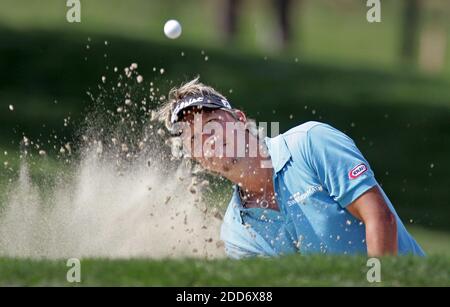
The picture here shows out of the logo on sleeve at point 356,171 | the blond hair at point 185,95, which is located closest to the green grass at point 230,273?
the logo on sleeve at point 356,171

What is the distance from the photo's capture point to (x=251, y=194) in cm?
614

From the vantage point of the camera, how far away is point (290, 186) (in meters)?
5.99

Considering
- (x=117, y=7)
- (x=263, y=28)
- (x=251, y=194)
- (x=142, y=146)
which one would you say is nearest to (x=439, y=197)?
(x=142, y=146)

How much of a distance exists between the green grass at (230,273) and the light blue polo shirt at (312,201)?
1.59 feet

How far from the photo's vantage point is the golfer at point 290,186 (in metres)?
5.76

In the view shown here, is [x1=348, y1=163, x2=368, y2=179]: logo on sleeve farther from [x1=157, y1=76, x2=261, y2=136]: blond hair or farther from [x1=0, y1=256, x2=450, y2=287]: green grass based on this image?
[x1=157, y1=76, x2=261, y2=136]: blond hair

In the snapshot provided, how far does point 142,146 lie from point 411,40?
855 inches

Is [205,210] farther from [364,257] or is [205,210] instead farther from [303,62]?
[303,62]

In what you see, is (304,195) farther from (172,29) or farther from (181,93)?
(172,29)

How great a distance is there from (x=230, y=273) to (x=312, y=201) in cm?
83

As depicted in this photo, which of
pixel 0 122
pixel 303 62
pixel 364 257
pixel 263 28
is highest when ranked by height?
pixel 263 28

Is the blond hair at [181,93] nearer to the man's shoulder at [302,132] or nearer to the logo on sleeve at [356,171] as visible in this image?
the man's shoulder at [302,132]

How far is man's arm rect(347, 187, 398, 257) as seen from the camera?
5629 millimetres

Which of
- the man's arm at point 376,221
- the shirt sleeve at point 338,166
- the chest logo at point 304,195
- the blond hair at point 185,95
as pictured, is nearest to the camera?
the man's arm at point 376,221
